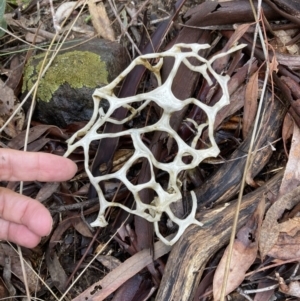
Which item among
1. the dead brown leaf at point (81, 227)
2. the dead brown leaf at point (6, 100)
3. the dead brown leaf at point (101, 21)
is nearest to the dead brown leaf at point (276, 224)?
the dead brown leaf at point (81, 227)

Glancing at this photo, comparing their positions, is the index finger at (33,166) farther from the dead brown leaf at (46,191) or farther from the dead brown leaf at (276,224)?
the dead brown leaf at (276,224)

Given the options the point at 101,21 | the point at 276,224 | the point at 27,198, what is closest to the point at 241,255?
the point at 276,224

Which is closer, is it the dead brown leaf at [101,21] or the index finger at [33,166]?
the index finger at [33,166]

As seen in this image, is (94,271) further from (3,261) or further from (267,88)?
(267,88)

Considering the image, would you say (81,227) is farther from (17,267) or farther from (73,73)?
(73,73)

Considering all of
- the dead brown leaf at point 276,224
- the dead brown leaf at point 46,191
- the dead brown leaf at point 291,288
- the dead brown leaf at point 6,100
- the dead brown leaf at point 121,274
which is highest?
the dead brown leaf at point 6,100

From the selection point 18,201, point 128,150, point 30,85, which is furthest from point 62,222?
point 30,85

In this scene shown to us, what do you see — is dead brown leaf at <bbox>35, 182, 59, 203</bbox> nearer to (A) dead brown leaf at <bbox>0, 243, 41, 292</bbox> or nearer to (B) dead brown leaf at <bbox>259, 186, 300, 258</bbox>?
(A) dead brown leaf at <bbox>0, 243, 41, 292</bbox>
